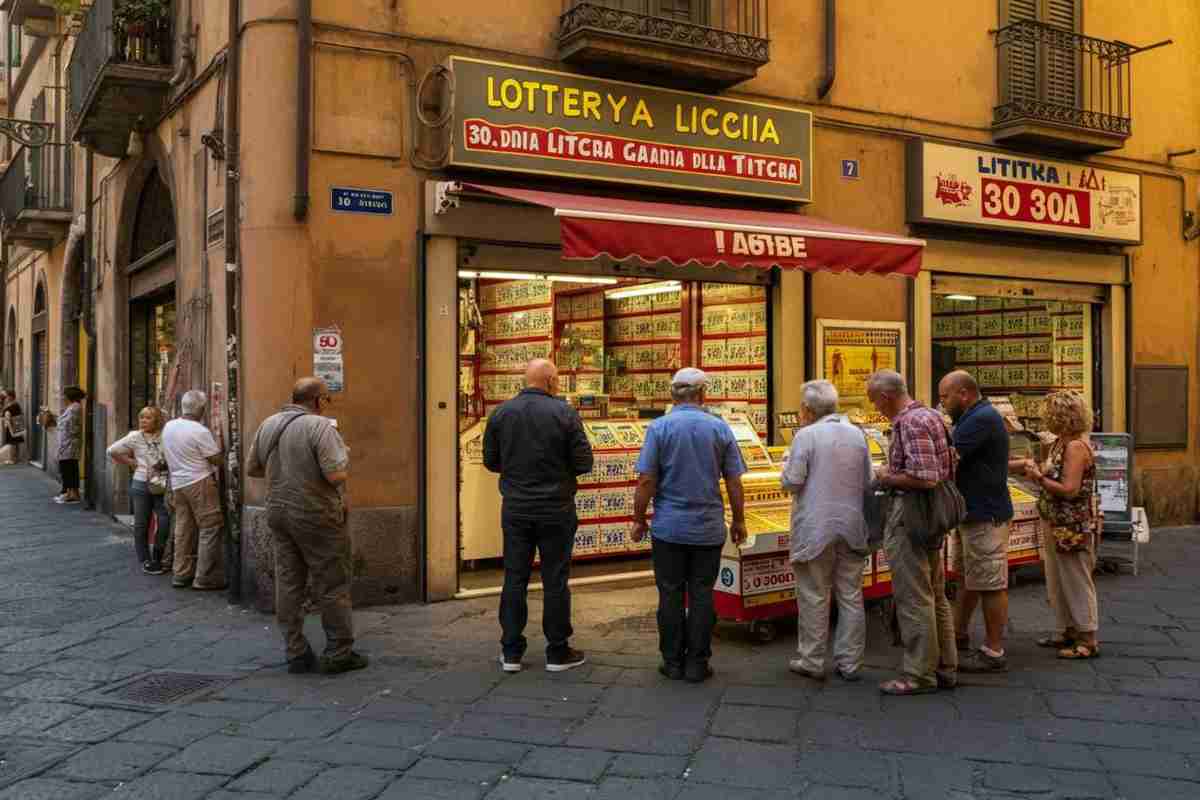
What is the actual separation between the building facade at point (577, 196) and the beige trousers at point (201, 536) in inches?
23.1

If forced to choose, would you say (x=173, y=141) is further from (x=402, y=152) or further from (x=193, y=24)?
(x=402, y=152)

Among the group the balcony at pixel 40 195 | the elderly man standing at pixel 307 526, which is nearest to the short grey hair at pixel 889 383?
the elderly man standing at pixel 307 526

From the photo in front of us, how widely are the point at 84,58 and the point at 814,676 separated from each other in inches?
404

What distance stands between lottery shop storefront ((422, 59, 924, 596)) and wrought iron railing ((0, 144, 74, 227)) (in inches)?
406

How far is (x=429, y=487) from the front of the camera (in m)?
8.16

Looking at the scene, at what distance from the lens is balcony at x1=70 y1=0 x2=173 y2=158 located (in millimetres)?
9859

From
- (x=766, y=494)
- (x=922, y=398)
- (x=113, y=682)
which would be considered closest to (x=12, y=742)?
(x=113, y=682)

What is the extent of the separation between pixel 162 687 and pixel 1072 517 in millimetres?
5317

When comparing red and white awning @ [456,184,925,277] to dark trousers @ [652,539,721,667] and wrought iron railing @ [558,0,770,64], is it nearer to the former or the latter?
wrought iron railing @ [558,0,770,64]

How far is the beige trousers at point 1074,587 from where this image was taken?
641cm

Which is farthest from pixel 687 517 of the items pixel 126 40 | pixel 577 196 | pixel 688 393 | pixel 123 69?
pixel 126 40

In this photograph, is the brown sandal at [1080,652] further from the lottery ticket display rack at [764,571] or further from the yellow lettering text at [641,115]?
the yellow lettering text at [641,115]

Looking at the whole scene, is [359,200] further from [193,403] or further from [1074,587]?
[1074,587]

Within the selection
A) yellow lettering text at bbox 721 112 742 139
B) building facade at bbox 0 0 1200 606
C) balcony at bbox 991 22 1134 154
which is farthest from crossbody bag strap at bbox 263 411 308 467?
balcony at bbox 991 22 1134 154
